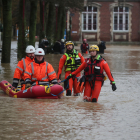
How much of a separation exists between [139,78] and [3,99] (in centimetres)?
724

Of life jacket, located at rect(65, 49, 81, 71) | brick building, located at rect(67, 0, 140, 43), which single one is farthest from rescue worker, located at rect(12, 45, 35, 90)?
brick building, located at rect(67, 0, 140, 43)

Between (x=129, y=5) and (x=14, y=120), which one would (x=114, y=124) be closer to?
(x=14, y=120)

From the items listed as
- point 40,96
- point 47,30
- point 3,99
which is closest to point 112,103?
point 40,96

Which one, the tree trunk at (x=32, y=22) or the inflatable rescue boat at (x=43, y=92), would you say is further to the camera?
the tree trunk at (x=32, y=22)

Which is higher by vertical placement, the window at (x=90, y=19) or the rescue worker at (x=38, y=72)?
the window at (x=90, y=19)

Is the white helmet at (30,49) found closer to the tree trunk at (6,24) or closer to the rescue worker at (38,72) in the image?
the rescue worker at (38,72)

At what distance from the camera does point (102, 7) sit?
6625cm

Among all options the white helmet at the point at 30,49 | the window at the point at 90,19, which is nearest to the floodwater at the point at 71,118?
the white helmet at the point at 30,49

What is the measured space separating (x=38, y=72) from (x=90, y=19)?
56700mm

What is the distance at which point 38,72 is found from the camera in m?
11.0

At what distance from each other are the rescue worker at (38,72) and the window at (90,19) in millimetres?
55872

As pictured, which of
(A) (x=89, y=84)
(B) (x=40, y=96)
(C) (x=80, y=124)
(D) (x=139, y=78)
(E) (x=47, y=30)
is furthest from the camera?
(E) (x=47, y=30)

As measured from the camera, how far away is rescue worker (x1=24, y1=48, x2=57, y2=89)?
36.0 ft

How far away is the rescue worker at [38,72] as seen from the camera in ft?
36.0
